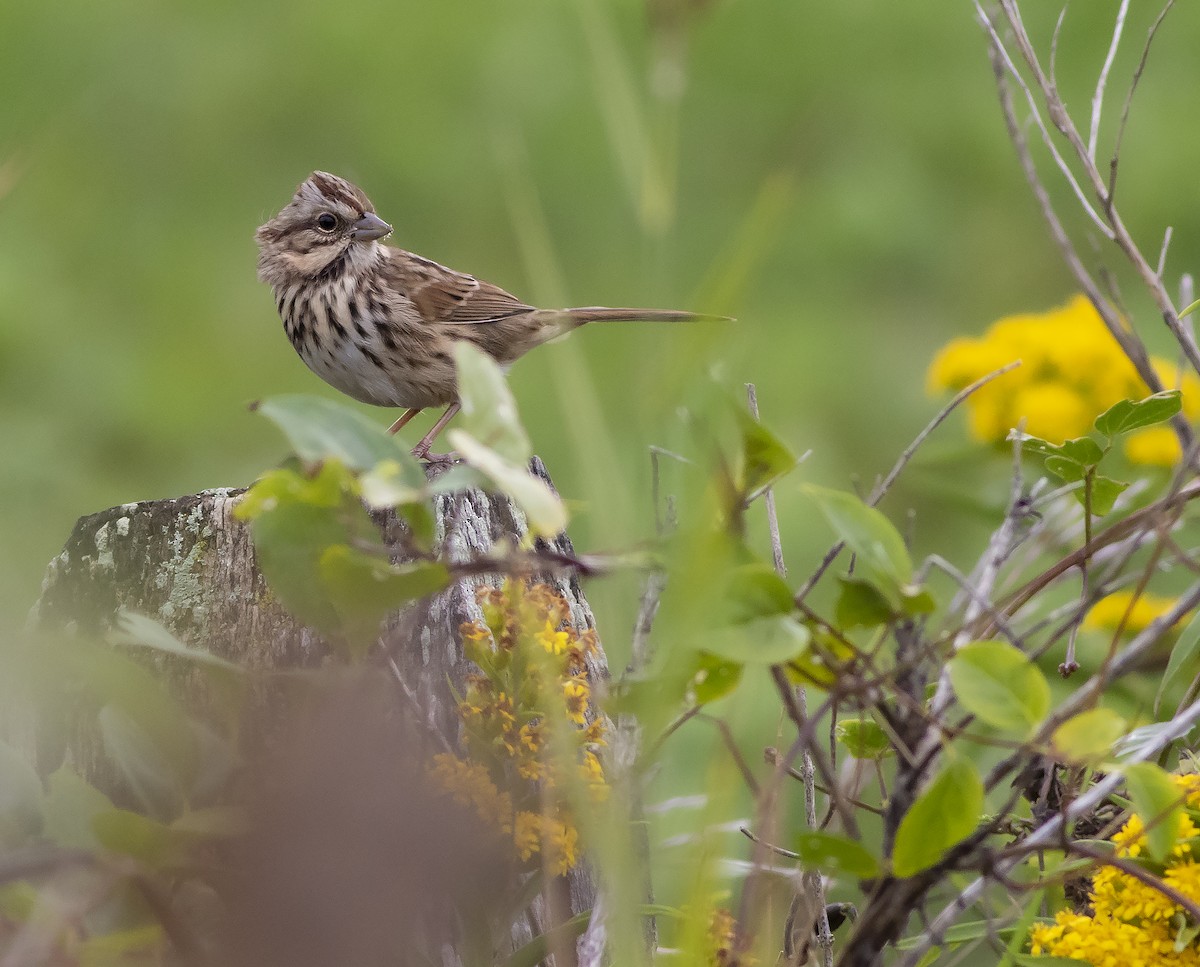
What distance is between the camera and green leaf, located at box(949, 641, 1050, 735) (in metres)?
1.16

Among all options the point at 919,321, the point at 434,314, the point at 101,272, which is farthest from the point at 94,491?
the point at 919,321

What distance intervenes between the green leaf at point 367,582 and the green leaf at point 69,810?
0.25 m

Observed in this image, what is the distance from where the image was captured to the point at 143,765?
1.22 metres

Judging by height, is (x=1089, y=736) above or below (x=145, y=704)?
below

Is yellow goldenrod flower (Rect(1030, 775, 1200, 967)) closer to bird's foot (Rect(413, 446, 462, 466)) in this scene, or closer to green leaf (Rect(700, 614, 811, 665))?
green leaf (Rect(700, 614, 811, 665))

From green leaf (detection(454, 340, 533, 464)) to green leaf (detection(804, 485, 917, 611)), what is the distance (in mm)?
240

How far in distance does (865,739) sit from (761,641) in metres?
0.53

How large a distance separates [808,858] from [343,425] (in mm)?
501

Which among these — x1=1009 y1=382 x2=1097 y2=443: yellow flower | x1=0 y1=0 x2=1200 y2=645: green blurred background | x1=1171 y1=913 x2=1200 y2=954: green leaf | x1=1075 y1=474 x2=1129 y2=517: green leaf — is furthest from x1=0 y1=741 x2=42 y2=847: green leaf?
x1=0 y1=0 x2=1200 y2=645: green blurred background

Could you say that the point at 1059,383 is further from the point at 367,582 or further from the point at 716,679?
the point at 367,582

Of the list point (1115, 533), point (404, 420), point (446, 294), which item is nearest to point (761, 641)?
point (1115, 533)

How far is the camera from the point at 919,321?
6617 millimetres

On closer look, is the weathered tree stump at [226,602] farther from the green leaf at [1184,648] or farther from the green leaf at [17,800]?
the green leaf at [1184,648]

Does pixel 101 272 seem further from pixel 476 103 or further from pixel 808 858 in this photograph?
pixel 808 858
